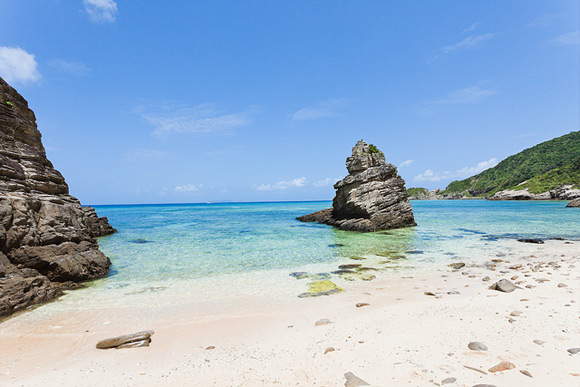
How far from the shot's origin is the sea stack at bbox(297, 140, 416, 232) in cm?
3819

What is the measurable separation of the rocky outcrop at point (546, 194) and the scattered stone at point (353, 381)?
425ft

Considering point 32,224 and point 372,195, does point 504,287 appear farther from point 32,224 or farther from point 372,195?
point 372,195

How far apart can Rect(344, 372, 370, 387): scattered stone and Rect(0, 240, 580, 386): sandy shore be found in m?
0.14

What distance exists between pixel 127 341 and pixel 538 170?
186187mm

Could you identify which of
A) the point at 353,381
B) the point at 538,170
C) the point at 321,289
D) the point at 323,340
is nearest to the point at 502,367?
the point at 353,381

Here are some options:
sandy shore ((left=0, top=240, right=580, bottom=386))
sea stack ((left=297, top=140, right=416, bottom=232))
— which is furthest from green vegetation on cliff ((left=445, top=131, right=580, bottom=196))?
sandy shore ((left=0, top=240, right=580, bottom=386))

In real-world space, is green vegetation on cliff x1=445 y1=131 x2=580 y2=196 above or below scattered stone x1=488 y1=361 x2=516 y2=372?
above

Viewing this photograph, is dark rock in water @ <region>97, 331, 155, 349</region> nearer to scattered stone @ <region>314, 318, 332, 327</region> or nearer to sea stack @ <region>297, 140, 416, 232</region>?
scattered stone @ <region>314, 318, 332, 327</region>

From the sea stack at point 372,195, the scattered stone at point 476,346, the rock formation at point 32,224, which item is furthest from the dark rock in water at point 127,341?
the sea stack at point 372,195

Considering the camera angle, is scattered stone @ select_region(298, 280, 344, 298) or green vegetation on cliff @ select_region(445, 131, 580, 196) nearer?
scattered stone @ select_region(298, 280, 344, 298)

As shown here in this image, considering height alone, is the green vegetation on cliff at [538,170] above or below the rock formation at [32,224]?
above

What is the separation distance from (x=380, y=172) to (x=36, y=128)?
37450mm

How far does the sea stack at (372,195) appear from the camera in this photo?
1503 inches

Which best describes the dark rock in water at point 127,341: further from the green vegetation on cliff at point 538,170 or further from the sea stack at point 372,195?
the green vegetation on cliff at point 538,170
